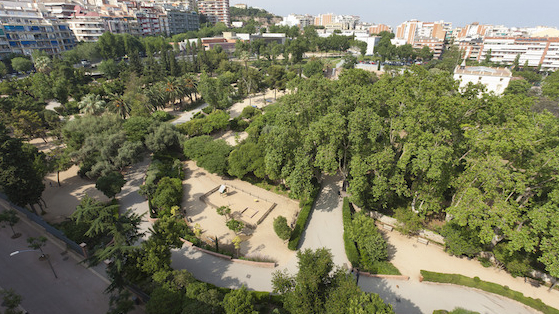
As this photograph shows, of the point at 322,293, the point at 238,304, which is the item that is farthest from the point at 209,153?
the point at 322,293

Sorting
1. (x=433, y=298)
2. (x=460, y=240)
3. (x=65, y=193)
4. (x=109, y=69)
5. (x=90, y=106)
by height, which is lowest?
(x=433, y=298)

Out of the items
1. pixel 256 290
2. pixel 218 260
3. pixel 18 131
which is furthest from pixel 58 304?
pixel 18 131

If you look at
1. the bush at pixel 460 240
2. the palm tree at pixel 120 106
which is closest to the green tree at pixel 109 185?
the palm tree at pixel 120 106

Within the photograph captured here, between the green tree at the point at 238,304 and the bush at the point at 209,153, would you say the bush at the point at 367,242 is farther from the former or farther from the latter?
the bush at the point at 209,153

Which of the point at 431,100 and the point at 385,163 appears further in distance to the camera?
the point at 385,163

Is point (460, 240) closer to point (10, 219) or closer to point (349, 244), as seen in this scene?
point (349, 244)

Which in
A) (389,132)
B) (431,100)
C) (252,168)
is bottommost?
(252,168)

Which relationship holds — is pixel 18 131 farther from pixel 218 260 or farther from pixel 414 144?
pixel 414 144
